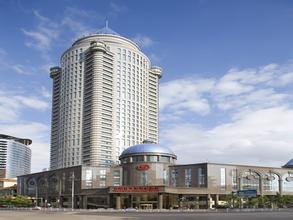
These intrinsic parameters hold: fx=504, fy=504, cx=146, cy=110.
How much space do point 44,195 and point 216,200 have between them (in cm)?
6978

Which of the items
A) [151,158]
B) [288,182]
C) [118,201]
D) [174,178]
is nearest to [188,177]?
[174,178]

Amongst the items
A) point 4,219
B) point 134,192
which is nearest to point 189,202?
point 134,192

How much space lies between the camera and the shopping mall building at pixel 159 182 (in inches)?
6348

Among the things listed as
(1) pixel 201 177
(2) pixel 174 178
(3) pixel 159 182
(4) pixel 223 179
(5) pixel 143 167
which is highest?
(5) pixel 143 167

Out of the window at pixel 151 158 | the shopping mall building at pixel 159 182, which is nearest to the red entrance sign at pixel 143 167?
the shopping mall building at pixel 159 182

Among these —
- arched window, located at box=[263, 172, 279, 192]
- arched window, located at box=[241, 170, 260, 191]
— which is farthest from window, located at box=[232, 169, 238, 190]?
arched window, located at box=[263, 172, 279, 192]

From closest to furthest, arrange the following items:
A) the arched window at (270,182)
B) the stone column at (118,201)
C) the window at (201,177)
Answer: the stone column at (118,201) → the window at (201,177) → the arched window at (270,182)

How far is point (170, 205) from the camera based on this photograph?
16250 cm

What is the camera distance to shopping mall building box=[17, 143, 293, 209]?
161m

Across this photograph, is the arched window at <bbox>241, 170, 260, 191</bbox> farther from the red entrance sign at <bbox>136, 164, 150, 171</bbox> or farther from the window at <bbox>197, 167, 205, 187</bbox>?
the red entrance sign at <bbox>136, 164, 150, 171</bbox>

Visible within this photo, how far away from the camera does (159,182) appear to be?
171375mm

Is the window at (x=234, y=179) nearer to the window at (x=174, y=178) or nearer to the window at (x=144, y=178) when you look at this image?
the window at (x=174, y=178)

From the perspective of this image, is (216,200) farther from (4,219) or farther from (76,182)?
(4,219)

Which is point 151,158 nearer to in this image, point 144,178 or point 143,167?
point 143,167
